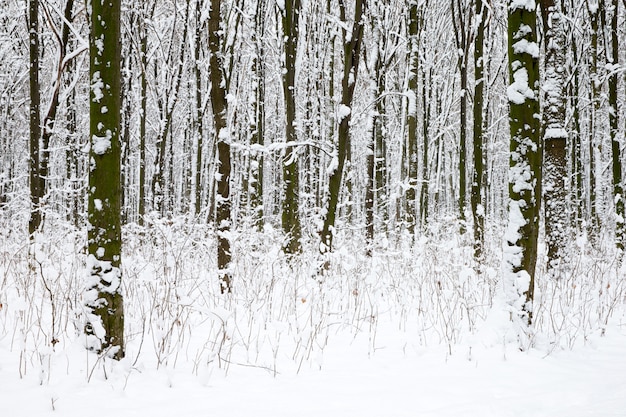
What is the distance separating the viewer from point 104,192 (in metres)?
3.15

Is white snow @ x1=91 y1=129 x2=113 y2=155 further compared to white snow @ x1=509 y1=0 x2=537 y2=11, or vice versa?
white snow @ x1=509 y1=0 x2=537 y2=11

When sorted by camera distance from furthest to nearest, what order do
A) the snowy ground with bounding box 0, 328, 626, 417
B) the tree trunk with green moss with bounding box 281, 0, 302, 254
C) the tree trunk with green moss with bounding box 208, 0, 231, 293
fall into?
the tree trunk with green moss with bounding box 281, 0, 302, 254, the tree trunk with green moss with bounding box 208, 0, 231, 293, the snowy ground with bounding box 0, 328, 626, 417

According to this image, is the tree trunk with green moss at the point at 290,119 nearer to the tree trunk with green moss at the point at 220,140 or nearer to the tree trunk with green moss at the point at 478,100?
the tree trunk with green moss at the point at 220,140

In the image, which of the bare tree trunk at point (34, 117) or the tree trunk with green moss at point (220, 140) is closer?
the tree trunk with green moss at point (220, 140)

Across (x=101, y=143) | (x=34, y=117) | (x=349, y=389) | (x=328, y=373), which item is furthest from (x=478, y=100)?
(x=34, y=117)

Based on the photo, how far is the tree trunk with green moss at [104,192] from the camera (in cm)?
312

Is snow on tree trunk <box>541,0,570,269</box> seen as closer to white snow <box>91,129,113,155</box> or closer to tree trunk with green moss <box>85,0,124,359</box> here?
tree trunk with green moss <box>85,0,124,359</box>

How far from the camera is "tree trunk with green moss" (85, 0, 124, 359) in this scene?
3.12m

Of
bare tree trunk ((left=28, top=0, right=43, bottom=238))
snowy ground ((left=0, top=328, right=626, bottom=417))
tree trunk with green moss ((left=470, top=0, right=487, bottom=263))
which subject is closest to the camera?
snowy ground ((left=0, top=328, right=626, bottom=417))

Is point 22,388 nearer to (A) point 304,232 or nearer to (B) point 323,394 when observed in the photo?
(B) point 323,394

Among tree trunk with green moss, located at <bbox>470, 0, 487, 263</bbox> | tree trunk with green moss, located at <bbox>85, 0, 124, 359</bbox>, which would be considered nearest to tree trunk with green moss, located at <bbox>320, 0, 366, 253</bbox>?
tree trunk with green moss, located at <bbox>470, 0, 487, 263</bbox>

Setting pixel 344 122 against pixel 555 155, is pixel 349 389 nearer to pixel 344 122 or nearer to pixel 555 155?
pixel 344 122

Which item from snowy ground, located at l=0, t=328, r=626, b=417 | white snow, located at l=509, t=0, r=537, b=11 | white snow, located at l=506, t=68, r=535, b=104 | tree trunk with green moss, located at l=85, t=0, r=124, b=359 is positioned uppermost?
white snow, located at l=509, t=0, r=537, b=11

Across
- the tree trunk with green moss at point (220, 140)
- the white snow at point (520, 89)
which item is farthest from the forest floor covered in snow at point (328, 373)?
the white snow at point (520, 89)
